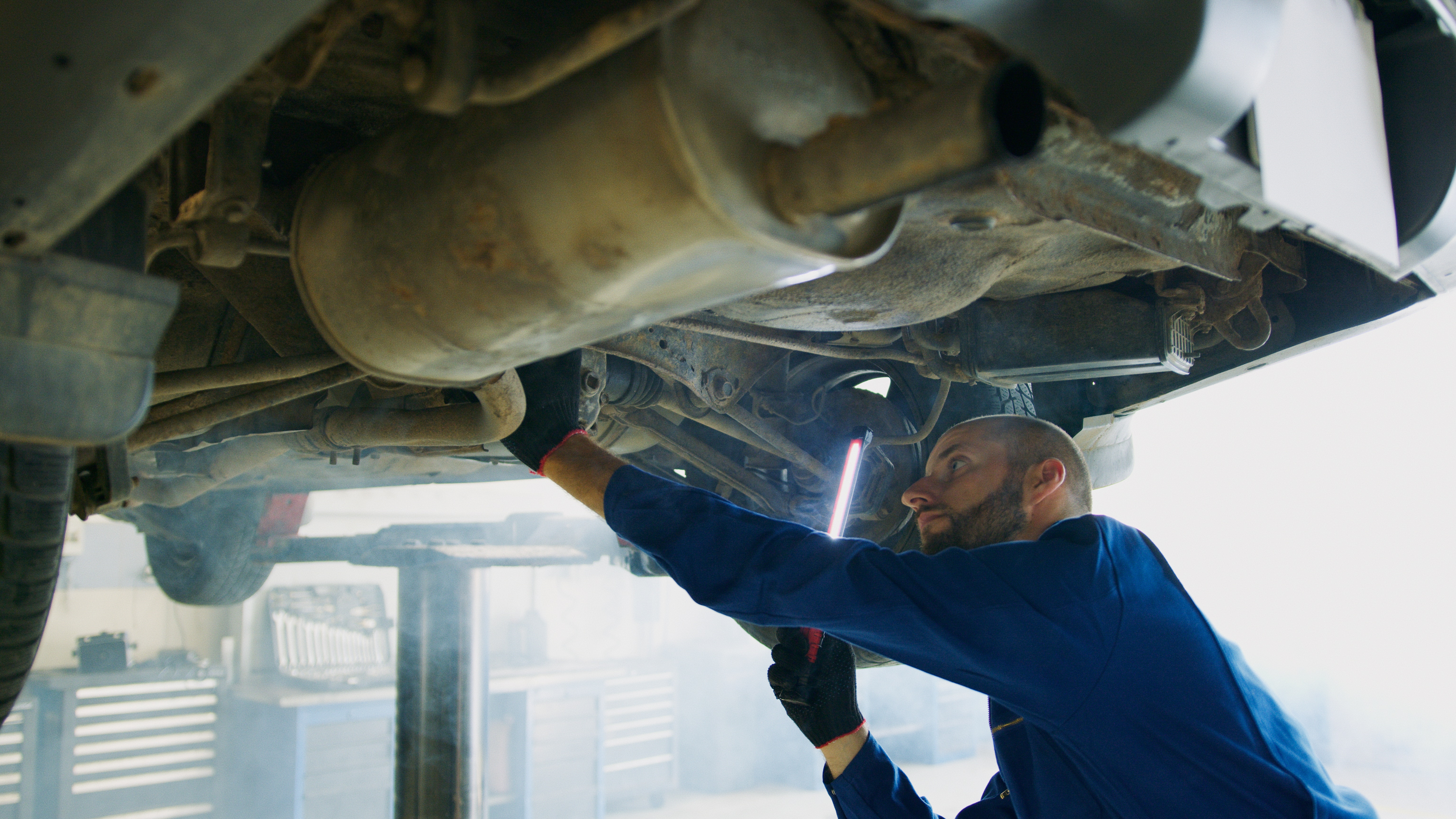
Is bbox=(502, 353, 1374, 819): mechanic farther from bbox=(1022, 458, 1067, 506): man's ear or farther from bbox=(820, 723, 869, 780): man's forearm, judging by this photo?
bbox=(820, 723, 869, 780): man's forearm

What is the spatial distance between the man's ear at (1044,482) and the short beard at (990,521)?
0.5 inches

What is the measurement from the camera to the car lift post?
3.00 metres

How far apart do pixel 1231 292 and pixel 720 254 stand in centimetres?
102

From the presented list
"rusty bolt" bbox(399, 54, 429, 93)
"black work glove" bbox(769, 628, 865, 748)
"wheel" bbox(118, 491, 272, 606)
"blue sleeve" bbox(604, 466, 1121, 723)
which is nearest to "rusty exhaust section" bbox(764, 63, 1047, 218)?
"rusty bolt" bbox(399, 54, 429, 93)

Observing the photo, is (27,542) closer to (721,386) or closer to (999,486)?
(721,386)

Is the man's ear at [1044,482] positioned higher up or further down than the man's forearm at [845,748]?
higher up

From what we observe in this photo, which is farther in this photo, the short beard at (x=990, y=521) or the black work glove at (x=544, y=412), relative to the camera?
the short beard at (x=990, y=521)

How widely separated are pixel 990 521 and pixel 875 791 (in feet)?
1.90

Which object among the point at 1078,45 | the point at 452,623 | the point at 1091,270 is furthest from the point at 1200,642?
the point at 452,623

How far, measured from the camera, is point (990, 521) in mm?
1628

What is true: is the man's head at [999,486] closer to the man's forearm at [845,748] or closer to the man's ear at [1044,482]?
the man's ear at [1044,482]

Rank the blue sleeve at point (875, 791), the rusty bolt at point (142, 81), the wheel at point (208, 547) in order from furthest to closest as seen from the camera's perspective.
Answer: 1. the wheel at point (208, 547)
2. the blue sleeve at point (875, 791)
3. the rusty bolt at point (142, 81)

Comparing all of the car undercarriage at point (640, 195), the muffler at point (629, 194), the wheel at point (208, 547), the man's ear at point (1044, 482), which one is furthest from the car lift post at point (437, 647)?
the muffler at point (629, 194)

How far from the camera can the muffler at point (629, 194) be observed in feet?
2.03
